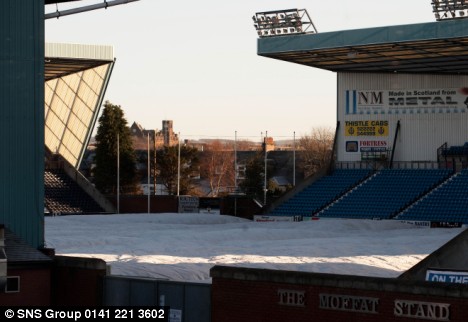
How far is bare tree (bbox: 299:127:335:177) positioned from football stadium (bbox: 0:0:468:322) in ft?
149

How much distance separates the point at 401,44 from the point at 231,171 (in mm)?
101355

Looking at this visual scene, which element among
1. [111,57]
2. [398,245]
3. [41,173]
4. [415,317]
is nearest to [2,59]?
[41,173]

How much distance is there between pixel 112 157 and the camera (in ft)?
350

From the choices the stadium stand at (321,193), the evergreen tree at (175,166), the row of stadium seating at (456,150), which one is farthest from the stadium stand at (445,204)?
the evergreen tree at (175,166)

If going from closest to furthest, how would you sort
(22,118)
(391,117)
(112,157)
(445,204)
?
1. (22,118)
2. (445,204)
3. (391,117)
4. (112,157)

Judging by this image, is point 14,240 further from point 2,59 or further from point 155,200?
point 155,200

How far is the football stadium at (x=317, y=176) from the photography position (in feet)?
82.5

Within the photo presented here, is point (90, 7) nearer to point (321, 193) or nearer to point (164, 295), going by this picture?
point (164, 295)

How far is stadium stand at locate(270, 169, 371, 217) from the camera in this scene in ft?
245

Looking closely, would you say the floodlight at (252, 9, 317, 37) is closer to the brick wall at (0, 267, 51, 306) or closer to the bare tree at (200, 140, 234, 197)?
the brick wall at (0, 267, 51, 306)

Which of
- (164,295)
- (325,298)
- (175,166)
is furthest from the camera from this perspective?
(175,166)

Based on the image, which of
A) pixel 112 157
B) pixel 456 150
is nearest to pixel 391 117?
pixel 456 150

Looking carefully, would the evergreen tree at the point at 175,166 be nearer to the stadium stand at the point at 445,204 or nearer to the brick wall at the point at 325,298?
the stadium stand at the point at 445,204

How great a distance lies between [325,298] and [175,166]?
90.3 metres
